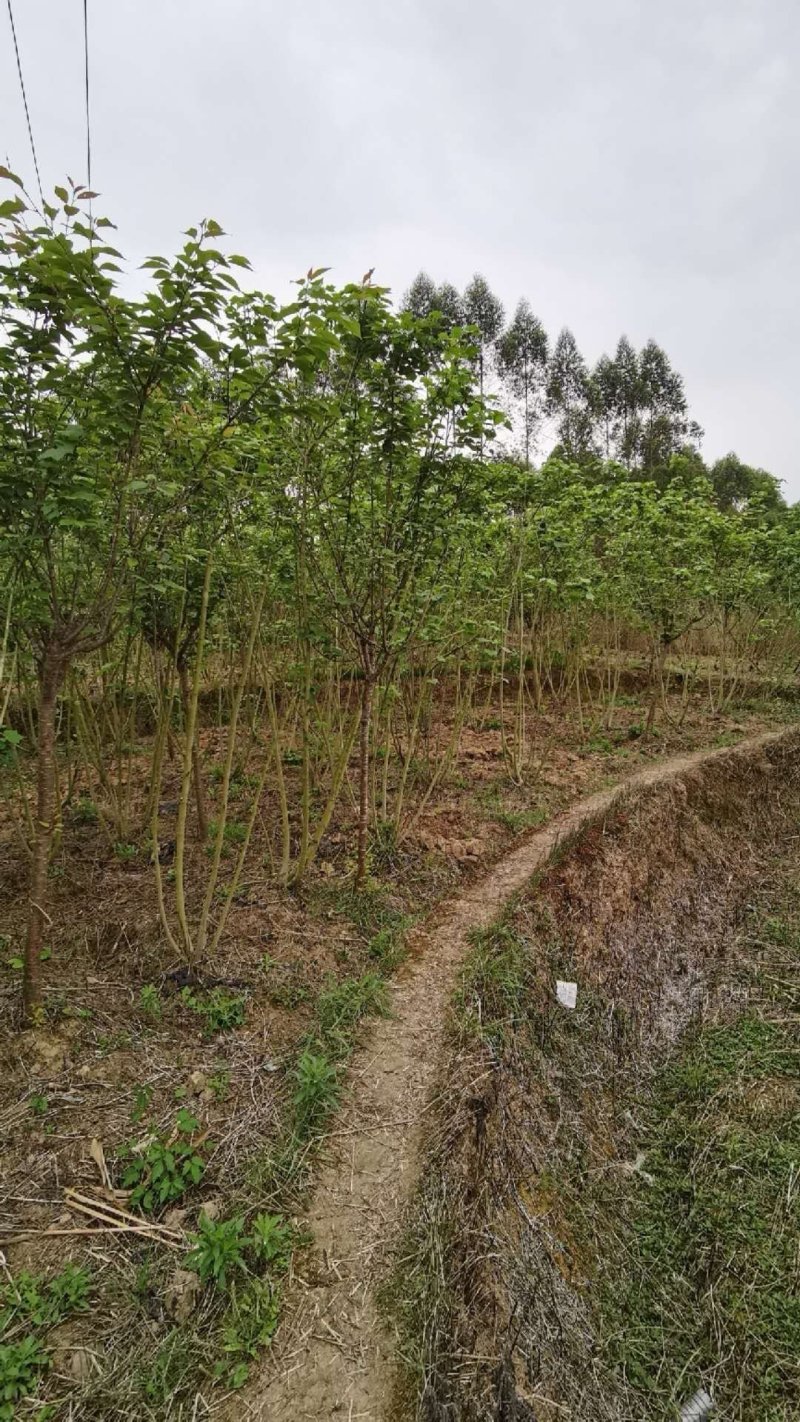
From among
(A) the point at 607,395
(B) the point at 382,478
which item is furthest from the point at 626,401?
(B) the point at 382,478

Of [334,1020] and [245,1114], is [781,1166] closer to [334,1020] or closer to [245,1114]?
[334,1020]

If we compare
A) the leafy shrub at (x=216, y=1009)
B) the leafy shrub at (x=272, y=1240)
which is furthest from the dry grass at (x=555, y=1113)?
the leafy shrub at (x=216, y=1009)

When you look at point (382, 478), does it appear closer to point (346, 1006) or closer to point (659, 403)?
point (346, 1006)

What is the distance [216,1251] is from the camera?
2.23 m

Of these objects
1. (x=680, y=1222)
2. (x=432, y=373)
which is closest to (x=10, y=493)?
(x=432, y=373)

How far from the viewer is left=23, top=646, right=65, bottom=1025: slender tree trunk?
2.79 m

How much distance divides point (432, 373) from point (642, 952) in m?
5.22

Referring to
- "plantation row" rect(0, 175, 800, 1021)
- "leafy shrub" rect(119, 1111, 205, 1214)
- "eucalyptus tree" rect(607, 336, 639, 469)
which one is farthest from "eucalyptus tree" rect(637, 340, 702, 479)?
"leafy shrub" rect(119, 1111, 205, 1214)

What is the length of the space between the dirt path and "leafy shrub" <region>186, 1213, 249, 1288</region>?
28 cm

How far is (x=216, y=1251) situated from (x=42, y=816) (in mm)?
1946

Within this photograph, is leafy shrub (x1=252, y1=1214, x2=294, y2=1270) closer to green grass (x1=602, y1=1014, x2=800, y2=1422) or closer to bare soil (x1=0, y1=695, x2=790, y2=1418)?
bare soil (x1=0, y1=695, x2=790, y2=1418)

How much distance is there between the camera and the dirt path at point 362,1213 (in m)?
2.02

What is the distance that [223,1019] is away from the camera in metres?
3.47

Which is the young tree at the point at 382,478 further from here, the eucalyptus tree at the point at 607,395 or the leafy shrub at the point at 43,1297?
the eucalyptus tree at the point at 607,395
